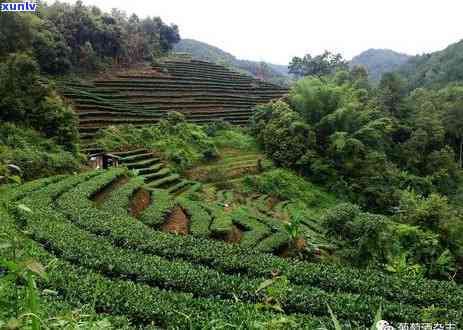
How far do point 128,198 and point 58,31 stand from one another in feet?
72.7

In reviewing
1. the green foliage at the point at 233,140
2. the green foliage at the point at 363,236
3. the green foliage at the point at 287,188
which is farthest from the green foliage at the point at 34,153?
the green foliage at the point at 233,140

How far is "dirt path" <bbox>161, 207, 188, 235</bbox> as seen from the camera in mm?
9428

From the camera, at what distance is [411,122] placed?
87.4 feet

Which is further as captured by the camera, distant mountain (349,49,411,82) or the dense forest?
distant mountain (349,49,411,82)

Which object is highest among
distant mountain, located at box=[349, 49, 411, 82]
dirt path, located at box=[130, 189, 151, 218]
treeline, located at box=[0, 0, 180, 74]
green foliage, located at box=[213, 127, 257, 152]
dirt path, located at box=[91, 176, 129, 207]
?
distant mountain, located at box=[349, 49, 411, 82]

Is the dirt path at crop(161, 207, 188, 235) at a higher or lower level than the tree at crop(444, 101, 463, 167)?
lower

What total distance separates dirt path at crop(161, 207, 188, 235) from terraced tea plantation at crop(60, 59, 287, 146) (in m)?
11.1

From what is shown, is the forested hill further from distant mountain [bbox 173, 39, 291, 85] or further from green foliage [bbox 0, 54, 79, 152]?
green foliage [bbox 0, 54, 79, 152]

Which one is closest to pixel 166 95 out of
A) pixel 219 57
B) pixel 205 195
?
pixel 205 195

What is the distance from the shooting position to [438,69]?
53.8 m

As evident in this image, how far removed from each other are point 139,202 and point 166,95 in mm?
20169

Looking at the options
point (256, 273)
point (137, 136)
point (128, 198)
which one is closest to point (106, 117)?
point (137, 136)

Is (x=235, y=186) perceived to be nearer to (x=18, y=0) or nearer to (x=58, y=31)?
(x=18, y=0)

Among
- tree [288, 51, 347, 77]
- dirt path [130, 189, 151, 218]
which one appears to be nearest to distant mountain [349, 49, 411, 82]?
tree [288, 51, 347, 77]
